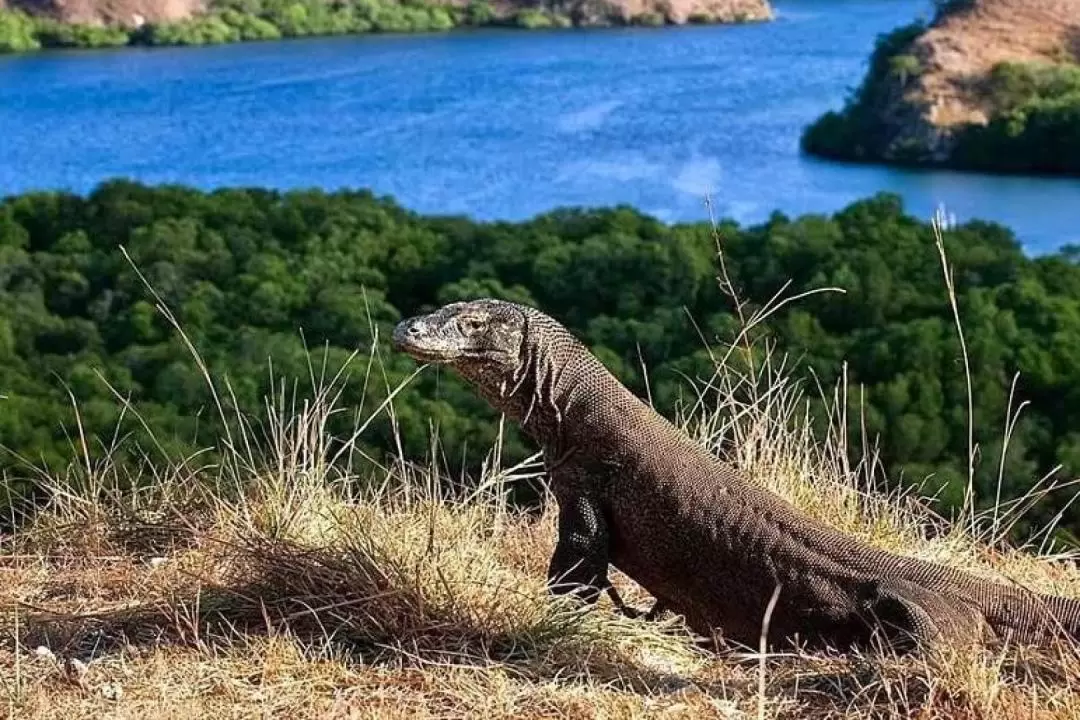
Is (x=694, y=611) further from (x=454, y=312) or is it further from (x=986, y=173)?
(x=986, y=173)

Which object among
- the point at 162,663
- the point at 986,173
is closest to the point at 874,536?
the point at 162,663

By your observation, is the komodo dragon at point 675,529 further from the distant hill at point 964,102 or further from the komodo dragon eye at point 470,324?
the distant hill at point 964,102

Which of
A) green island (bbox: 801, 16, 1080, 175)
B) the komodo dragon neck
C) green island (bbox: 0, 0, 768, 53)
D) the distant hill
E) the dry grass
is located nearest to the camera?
the dry grass

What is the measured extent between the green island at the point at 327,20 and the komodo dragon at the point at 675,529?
65.3 meters

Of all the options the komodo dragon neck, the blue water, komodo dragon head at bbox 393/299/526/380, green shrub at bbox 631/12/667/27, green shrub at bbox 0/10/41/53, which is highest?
komodo dragon head at bbox 393/299/526/380

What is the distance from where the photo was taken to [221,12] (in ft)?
230

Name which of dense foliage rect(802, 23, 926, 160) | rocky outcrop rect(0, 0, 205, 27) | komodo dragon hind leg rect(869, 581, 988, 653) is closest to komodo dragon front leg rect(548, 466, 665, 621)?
komodo dragon hind leg rect(869, 581, 988, 653)

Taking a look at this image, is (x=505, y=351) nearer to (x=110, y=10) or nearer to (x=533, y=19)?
(x=110, y=10)

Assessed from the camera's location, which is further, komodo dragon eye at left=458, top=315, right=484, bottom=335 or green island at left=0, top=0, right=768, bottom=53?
green island at left=0, top=0, right=768, bottom=53

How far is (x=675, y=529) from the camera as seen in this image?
12.0 feet

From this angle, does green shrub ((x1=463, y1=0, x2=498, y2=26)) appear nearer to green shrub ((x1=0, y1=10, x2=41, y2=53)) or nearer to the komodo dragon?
green shrub ((x1=0, y1=10, x2=41, y2=53))

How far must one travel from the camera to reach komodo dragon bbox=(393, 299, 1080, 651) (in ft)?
11.6

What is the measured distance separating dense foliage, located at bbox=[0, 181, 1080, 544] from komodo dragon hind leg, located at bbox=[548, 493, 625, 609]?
20.3 ft

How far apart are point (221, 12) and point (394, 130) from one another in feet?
78.6
